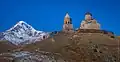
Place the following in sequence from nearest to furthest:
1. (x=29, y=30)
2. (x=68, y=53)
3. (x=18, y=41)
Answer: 1. (x=68, y=53)
2. (x=18, y=41)
3. (x=29, y=30)

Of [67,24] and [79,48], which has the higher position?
[67,24]

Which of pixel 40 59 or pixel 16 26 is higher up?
pixel 16 26

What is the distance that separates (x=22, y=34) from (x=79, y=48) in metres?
83.4

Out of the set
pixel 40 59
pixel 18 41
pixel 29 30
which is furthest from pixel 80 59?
pixel 29 30

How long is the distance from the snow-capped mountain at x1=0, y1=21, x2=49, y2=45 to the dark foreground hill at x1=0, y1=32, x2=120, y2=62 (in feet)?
169

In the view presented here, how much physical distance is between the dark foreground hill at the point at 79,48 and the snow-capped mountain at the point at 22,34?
51.4 metres

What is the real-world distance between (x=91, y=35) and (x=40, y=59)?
37.4 m

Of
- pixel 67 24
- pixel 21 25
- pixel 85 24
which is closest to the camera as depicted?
pixel 85 24

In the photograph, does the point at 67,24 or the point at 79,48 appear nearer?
the point at 79,48

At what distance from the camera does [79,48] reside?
3474 inches

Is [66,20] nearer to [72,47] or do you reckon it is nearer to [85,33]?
[85,33]

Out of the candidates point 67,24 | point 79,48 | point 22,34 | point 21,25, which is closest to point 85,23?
point 67,24

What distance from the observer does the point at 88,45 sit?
90375 mm

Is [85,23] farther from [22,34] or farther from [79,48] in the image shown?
[22,34]
